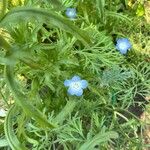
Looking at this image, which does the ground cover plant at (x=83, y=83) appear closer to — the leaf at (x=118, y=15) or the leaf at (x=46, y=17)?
the leaf at (x=118, y=15)

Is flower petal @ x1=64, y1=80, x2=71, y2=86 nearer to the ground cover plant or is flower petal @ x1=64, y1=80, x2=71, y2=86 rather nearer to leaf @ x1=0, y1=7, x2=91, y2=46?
the ground cover plant

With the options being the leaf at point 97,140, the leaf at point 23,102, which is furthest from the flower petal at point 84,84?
the leaf at point 23,102

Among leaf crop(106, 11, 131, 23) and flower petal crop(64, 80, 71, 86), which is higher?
leaf crop(106, 11, 131, 23)

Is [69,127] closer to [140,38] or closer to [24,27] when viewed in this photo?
[24,27]

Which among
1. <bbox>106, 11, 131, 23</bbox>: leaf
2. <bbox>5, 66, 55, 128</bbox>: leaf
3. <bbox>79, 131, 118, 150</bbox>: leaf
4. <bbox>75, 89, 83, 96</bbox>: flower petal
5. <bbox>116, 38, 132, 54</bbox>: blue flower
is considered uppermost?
<bbox>5, 66, 55, 128</bbox>: leaf

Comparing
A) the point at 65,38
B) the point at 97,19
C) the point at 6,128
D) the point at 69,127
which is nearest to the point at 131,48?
the point at 97,19

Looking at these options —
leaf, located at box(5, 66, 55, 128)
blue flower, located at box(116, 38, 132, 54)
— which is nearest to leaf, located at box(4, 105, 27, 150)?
leaf, located at box(5, 66, 55, 128)

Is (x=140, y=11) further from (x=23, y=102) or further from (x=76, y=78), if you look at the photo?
(x=23, y=102)
